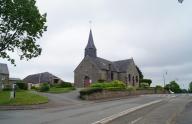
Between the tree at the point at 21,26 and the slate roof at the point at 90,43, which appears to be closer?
the tree at the point at 21,26

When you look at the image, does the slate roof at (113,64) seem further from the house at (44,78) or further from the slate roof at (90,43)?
the house at (44,78)

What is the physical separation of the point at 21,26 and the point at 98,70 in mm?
41421

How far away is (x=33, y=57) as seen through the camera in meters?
33.1

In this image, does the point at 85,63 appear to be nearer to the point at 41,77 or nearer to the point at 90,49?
the point at 90,49

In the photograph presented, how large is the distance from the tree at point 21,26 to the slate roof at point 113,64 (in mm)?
40080

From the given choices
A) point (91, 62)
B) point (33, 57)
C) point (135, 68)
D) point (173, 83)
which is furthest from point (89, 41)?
point (173, 83)

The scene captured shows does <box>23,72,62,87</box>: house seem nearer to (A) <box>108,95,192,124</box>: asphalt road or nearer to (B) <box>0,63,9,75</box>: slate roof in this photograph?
(B) <box>0,63,9,75</box>: slate roof

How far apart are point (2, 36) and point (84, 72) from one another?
43.9m

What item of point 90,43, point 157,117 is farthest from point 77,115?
point 90,43

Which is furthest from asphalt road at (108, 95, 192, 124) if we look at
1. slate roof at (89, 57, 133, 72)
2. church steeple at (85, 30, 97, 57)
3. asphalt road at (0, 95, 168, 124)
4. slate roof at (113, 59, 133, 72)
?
slate roof at (113, 59, 133, 72)

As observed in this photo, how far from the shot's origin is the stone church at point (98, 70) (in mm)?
72375

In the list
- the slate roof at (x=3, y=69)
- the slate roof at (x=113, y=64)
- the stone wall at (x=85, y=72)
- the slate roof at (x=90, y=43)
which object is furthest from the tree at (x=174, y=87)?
the slate roof at (x=3, y=69)

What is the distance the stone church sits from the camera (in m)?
72.4

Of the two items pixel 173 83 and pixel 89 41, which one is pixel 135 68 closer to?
pixel 89 41
